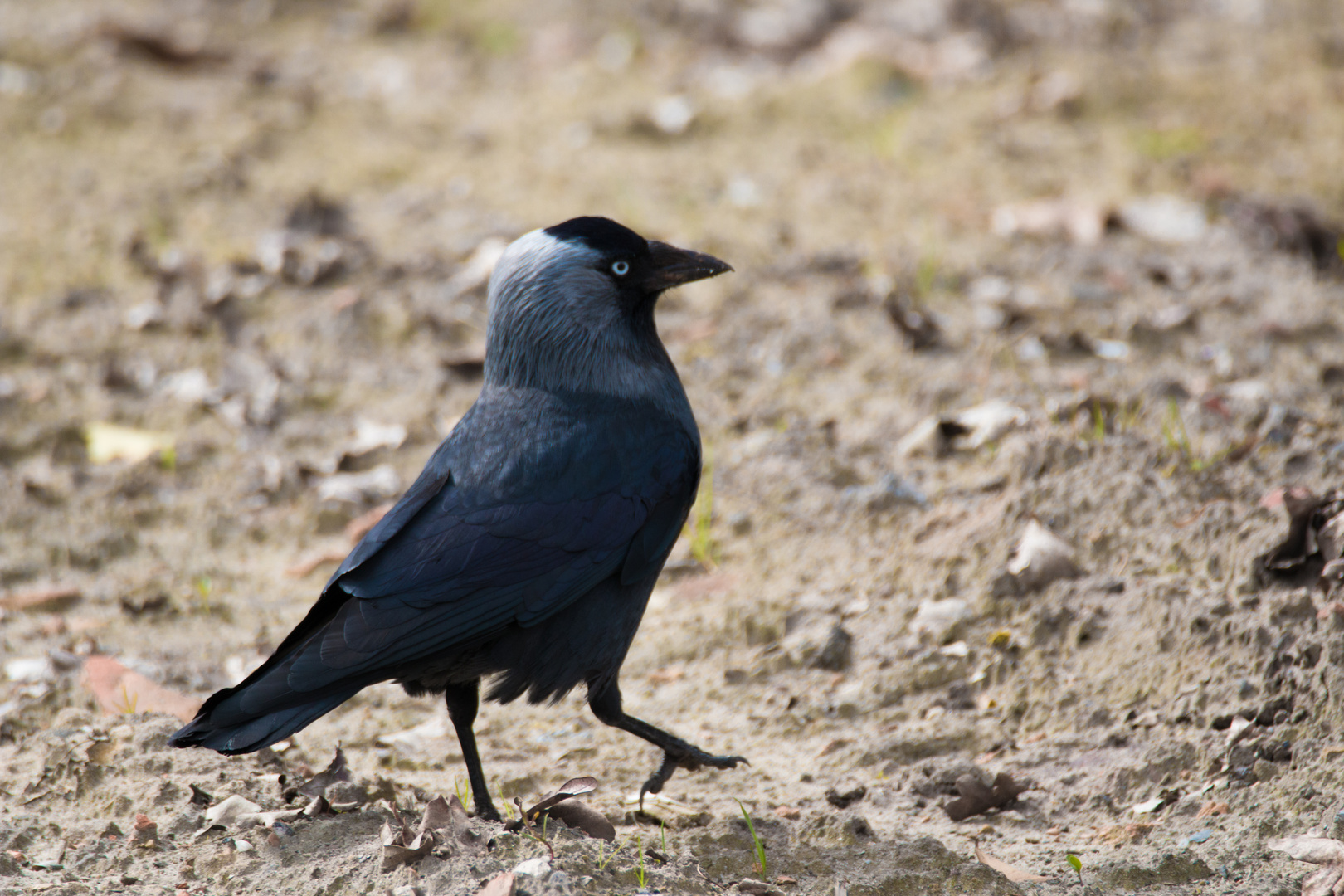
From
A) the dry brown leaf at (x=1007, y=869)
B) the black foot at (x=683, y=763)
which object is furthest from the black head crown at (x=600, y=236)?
the dry brown leaf at (x=1007, y=869)

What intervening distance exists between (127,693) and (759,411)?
8.22ft

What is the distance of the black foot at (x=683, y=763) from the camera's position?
3221mm

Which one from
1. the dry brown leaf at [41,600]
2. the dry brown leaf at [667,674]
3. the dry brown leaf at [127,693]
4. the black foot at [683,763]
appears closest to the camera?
the black foot at [683,763]

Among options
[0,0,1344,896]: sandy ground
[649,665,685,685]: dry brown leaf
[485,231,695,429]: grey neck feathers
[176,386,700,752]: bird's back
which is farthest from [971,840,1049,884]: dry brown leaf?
[485,231,695,429]: grey neck feathers

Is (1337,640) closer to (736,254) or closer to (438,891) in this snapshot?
(438,891)

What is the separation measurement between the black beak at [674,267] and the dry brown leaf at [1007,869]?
176cm

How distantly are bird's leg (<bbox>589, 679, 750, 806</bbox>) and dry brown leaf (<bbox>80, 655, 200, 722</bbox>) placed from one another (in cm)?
115

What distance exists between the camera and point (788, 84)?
25.4ft

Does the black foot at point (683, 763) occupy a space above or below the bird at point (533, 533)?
below

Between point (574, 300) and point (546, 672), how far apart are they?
1.06 m

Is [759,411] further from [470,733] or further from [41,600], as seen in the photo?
[41,600]

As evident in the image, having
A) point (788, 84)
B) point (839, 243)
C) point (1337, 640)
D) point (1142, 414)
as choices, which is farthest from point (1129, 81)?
point (1337, 640)

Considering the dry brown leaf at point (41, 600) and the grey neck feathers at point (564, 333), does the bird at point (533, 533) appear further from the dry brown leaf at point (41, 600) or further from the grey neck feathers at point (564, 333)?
the dry brown leaf at point (41, 600)

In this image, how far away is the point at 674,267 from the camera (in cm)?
370
